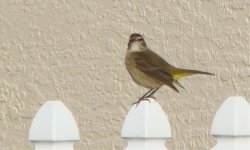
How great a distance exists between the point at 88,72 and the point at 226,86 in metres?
0.81

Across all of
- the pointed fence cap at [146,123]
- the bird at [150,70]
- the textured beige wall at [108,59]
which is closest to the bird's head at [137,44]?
the bird at [150,70]

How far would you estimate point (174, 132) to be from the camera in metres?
4.99

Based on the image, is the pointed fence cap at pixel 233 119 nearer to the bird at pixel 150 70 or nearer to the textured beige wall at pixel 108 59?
the bird at pixel 150 70

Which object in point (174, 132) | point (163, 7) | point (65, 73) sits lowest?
point (174, 132)

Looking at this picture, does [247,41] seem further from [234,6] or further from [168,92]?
[168,92]

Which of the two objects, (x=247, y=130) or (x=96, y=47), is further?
(x=96, y=47)

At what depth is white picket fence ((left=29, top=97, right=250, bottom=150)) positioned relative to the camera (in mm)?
2861

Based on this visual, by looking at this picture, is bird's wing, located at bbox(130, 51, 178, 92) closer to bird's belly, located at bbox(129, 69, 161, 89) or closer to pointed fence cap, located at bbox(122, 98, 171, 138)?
bird's belly, located at bbox(129, 69, 161, 89)

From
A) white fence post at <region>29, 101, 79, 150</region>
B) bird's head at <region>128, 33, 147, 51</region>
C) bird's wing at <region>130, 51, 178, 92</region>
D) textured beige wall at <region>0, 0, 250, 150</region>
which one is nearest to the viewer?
white fence post at <region>29, 101, 79, 150</region>

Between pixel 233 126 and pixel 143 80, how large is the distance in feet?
2.29

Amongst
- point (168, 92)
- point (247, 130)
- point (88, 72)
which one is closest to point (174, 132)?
point (168, 92)

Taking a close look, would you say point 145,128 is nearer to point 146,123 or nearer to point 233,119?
point 146,123

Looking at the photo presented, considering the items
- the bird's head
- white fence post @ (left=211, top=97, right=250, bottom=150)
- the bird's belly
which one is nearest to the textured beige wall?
the bird's head

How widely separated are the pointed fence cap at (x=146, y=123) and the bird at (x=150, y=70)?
1.11 feet
